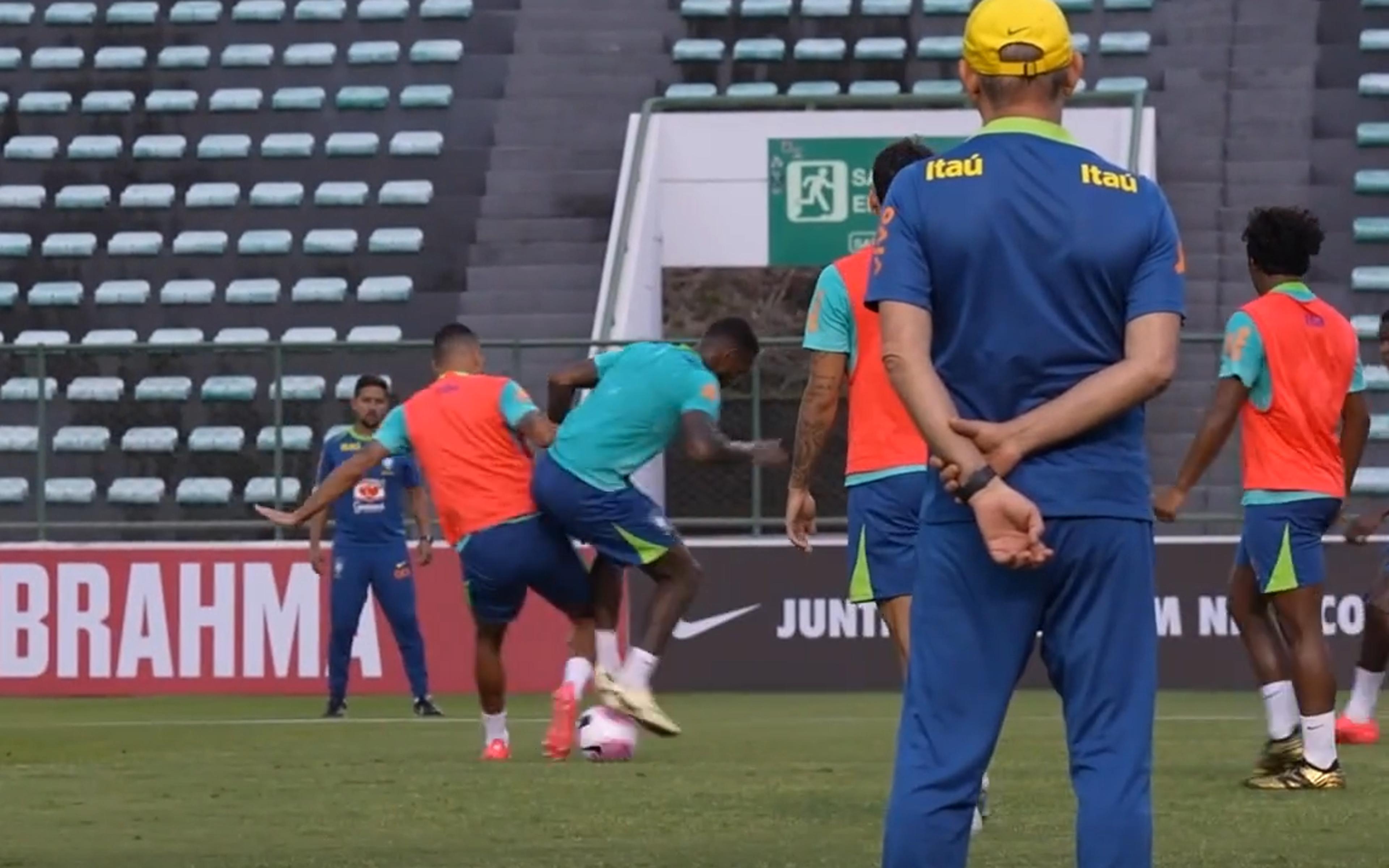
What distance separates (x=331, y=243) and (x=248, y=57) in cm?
284

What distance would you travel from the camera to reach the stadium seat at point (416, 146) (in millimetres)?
25312

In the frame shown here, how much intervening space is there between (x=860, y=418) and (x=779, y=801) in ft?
5.39

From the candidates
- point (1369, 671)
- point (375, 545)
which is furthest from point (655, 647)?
point (375, 545)

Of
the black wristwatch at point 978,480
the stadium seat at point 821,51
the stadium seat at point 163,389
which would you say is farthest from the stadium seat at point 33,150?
the black wristwatch at point 978,480

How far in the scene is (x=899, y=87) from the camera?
2545 centimetres

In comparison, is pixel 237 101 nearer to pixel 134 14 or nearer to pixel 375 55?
pixel 375 55

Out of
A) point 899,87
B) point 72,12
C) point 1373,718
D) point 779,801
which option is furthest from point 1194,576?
point 72,12

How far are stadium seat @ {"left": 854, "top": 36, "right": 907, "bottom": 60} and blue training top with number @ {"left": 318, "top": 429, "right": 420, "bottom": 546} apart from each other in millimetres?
9030

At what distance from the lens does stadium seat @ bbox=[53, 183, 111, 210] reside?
2538 cm

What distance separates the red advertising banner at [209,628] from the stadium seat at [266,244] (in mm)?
4788

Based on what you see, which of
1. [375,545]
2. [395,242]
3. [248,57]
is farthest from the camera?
[248,57]

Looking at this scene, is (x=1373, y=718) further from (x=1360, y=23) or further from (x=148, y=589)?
(x=1360, y=23)

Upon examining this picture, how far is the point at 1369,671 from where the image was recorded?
533 inches

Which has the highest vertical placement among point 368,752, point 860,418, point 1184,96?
point 1184,96
